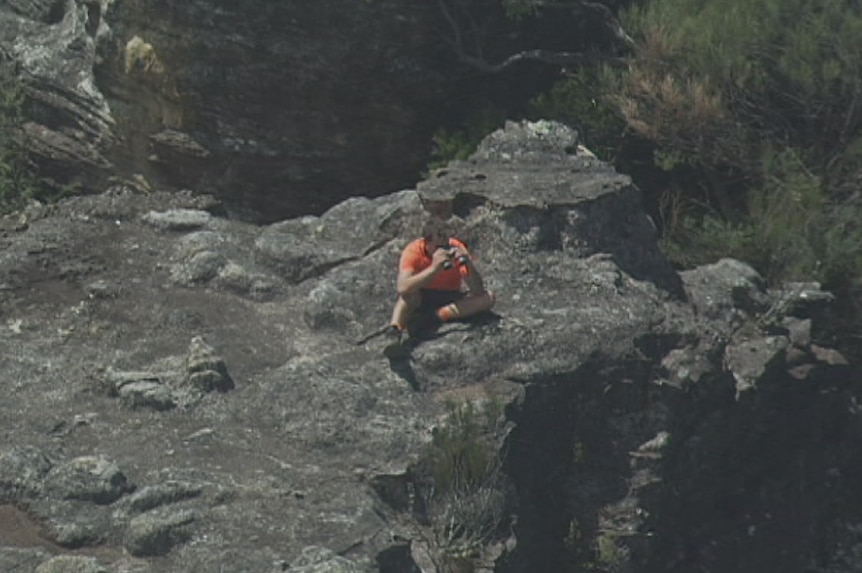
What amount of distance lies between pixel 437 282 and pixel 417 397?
3.09ft

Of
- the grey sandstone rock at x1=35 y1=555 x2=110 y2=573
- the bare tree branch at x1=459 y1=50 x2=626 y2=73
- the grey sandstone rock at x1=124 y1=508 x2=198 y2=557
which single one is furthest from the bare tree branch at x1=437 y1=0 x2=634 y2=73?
the grey sandstone rock at x1=35 y1=555 x2=110 y2=573

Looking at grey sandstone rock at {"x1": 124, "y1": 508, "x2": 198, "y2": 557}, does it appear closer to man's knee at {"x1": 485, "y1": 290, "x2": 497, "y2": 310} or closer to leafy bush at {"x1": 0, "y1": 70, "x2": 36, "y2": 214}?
man's knee at {"x1": 485, "y1": 290, "x2": 497, "y2": 310}

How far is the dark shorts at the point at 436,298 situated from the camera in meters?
19.9

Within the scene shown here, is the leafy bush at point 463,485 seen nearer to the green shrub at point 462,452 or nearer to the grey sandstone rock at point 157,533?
the green shrub at point 462,452

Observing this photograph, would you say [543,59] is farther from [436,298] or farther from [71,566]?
[71,566]

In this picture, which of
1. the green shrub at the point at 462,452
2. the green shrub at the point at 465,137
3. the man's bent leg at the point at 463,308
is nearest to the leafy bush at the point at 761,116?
the green shrub at the point at 465,137

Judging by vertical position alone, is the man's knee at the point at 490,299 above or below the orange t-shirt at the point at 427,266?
below

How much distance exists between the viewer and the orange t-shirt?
19.7 m

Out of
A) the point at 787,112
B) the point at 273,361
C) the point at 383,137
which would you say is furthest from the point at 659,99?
the point at 273,361

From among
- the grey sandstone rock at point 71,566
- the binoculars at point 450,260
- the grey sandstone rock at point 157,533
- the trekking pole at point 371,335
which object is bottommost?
the trekking pole at point 371,335

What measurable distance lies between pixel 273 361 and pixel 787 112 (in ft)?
25.6

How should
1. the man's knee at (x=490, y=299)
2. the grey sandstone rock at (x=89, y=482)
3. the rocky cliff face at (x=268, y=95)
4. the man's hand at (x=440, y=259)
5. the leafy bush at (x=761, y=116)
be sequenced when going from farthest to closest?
the rocky cliff face at (x=268, y=95), the leafy bush at (x=761, y=116), the man's knee at (x=490, y=299), the man's hand at (x=440, y=259), the grey sandstone rock at (x=89, y=482)

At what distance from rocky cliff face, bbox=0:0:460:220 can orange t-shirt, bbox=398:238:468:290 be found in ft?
21.7

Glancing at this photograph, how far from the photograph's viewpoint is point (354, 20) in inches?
1027
